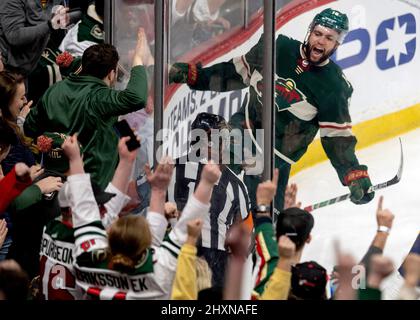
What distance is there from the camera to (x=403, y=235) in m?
5.47

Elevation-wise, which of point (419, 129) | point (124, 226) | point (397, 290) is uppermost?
point (419, 129)

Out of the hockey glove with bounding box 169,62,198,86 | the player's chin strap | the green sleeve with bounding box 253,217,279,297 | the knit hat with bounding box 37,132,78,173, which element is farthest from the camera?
the hockey glove with bounding box 169,62,198,86

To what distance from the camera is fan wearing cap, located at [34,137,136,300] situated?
16.4 ft

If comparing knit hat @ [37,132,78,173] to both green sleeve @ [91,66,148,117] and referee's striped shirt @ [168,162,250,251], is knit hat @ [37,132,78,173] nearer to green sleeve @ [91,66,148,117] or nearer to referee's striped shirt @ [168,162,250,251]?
green sleeve @ [91,66,148,117]

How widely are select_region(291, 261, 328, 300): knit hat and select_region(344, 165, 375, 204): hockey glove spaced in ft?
4.32

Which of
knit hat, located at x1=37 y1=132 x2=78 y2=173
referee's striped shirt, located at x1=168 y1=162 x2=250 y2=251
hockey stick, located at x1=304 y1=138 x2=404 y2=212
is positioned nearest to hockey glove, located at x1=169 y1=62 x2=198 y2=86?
referee's striped shirt, located at x1=168 y1=162 x2=250 y2=251

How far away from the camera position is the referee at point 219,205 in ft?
19.5

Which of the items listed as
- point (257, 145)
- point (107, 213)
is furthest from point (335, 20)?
point (107, 213)

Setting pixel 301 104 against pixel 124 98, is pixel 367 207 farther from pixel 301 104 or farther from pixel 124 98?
pixel 124 98

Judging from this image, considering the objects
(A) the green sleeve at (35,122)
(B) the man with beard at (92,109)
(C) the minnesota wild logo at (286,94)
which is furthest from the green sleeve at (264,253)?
(A) the green sleeve at (35,122)

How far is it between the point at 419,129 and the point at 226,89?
3.54 feet
